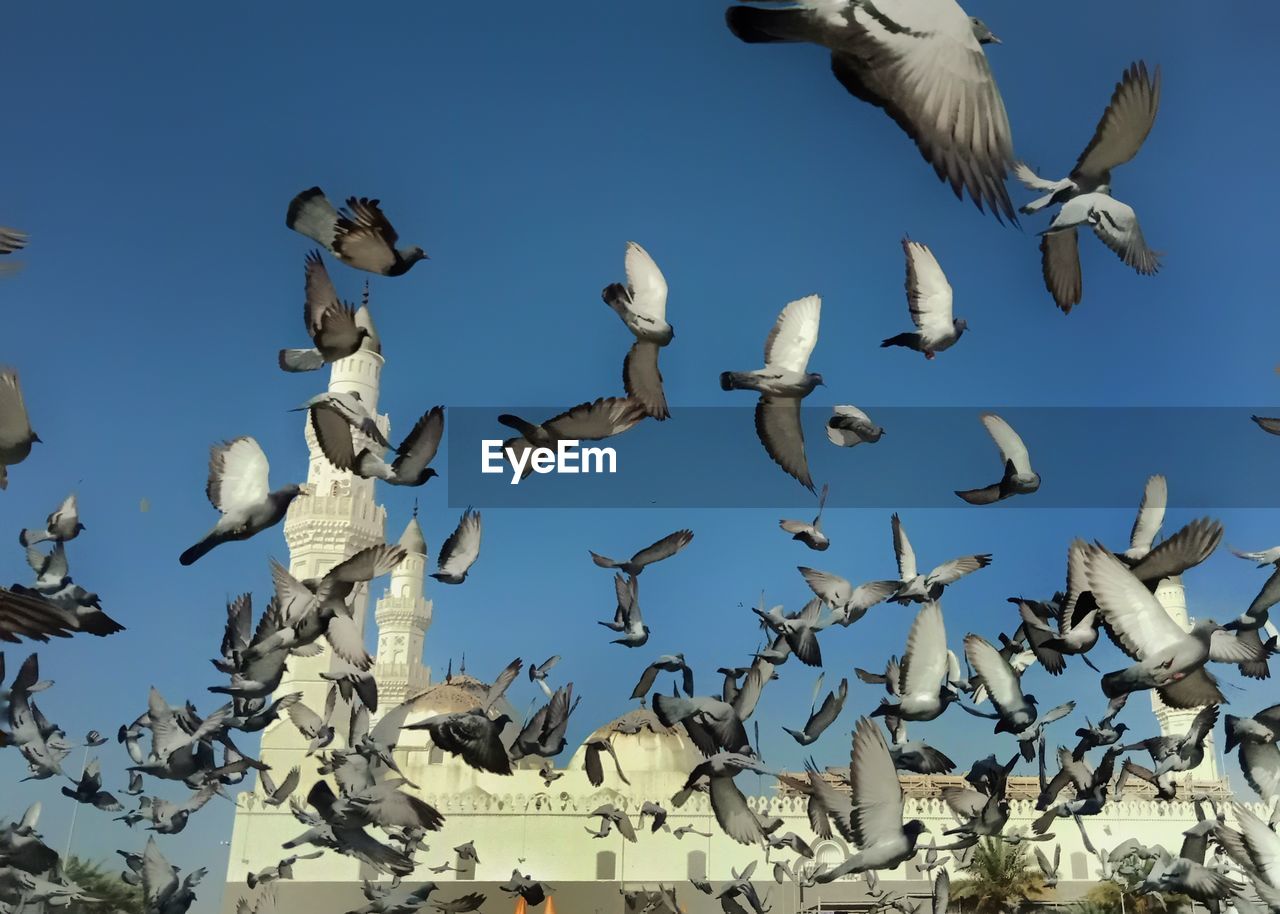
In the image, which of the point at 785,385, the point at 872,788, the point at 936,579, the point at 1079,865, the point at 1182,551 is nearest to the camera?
the point at 1182,551

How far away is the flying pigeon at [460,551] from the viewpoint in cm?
1295

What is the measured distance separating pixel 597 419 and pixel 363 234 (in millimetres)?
2840

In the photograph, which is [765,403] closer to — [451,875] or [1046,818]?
[1046,818]

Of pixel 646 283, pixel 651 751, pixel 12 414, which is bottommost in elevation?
pixel 12 414

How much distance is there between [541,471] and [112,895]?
25.9m

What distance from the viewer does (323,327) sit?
9180 millimetres

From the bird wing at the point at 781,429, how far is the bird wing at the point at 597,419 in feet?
3.82

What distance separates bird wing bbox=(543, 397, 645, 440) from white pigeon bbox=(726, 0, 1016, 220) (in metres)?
7.59

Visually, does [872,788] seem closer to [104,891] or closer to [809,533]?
[809,533]

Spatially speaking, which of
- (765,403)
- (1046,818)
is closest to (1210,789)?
(1046,818)

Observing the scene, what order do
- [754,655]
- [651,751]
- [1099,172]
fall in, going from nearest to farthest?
[1099,172], [754,655], [651,751]

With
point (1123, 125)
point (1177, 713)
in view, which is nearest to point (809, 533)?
point (1123, 125)

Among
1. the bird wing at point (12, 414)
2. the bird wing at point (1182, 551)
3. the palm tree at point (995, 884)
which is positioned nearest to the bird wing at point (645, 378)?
the bird wing at point (1182, 551)

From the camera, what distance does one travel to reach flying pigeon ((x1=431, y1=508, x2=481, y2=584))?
12945 millimetres
